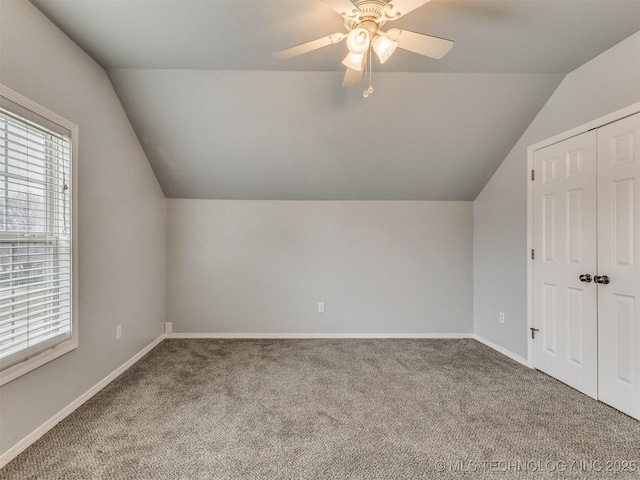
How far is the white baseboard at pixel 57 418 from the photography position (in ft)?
5.20

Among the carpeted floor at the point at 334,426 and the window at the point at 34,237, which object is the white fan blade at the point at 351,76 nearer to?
the window at the point at 34,237

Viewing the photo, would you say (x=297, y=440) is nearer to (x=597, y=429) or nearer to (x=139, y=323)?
(x=597, y=429)

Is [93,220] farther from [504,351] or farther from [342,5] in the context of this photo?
[504,351]

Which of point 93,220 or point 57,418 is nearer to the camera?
point 57,418

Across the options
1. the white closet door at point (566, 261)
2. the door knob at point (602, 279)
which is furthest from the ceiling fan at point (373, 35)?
the door knob at point (602, 279)

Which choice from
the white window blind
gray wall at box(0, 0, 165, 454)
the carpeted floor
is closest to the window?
the white window blind

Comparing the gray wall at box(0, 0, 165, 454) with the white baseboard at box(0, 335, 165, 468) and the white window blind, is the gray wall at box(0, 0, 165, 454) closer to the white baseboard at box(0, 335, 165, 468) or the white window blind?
the white baseboard at box(0, 335, 165, 468)

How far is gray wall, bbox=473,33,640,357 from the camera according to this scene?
208 cm

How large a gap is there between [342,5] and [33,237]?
213 centimetres

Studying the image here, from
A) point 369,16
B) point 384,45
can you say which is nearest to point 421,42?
point 384,45

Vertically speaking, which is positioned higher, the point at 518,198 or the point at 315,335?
the point at 518,198

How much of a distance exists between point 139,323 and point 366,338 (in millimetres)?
2448

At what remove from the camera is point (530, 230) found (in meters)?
2.78

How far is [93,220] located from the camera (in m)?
2.25
